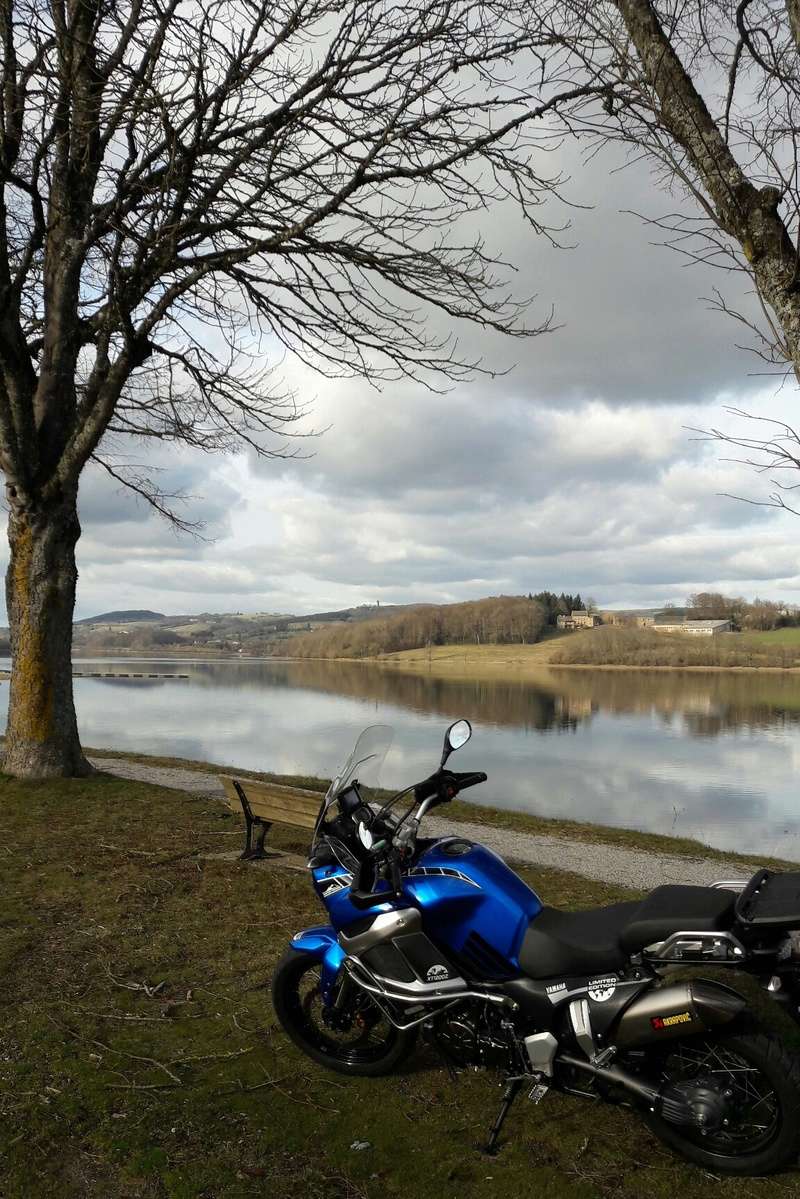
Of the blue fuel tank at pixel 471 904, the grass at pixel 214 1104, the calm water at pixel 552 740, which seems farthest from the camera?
the calm water at pixel 552 740

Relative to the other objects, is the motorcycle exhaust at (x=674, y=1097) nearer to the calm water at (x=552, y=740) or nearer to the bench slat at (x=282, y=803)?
the bench slat at (x=282, y=803)

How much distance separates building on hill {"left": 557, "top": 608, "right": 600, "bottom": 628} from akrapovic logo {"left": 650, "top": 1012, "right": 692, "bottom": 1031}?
10035 cm

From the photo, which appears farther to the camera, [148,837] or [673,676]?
[673,676]

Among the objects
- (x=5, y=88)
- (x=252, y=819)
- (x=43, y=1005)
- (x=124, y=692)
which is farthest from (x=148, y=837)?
(x=124, y=692)

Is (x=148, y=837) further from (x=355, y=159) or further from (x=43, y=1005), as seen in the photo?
(x=355, y=159)

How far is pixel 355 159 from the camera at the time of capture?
27.0 feet

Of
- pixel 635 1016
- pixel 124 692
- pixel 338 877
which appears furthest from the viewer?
pixel 124 692

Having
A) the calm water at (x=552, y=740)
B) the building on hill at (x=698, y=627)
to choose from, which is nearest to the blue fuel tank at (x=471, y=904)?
the calm water at (x=552, y=740)

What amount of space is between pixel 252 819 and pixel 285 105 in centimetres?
660

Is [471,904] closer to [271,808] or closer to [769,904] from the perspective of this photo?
[769,904]

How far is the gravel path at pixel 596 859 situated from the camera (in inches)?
303

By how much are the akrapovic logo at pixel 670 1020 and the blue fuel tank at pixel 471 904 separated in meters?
0.51

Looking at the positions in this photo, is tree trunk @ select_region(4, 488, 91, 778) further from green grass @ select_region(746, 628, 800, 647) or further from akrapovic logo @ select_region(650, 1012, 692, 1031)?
green grass @ select_region(746, 628, 800, 647)

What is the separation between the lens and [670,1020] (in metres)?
2.78
